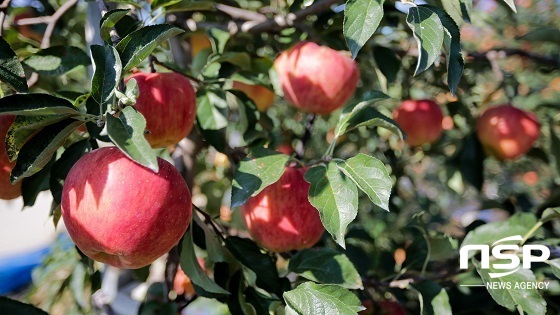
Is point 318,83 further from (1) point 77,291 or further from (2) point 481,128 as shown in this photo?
(1) point 77,291

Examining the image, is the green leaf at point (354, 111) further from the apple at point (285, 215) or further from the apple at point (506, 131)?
the apple at point (506, 131)

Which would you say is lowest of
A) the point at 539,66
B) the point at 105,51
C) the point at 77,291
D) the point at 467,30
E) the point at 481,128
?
the point at 467,30

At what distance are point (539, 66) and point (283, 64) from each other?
2.58ft

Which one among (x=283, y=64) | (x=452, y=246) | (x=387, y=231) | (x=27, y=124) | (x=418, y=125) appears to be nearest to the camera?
(x=27, y=124)

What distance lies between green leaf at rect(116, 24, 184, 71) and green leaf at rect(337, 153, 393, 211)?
0.88 ft

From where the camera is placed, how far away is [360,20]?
23.0 inches

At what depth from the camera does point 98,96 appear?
518 mm

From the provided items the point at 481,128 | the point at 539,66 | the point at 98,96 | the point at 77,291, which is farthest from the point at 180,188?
the point at 539,66

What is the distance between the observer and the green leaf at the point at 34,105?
0.46 meters

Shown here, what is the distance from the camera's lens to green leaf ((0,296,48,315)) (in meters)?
0.63

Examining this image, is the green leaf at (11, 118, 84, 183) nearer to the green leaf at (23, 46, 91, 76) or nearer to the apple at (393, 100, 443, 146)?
the green leaf at (23, 46, 91, 76)

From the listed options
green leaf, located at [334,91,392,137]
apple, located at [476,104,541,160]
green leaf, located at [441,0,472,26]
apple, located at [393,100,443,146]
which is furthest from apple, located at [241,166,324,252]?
apple, located at [476,104,541,160]

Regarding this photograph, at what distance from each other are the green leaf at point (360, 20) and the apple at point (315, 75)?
0.34 metres

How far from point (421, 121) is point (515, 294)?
0.61 metres
